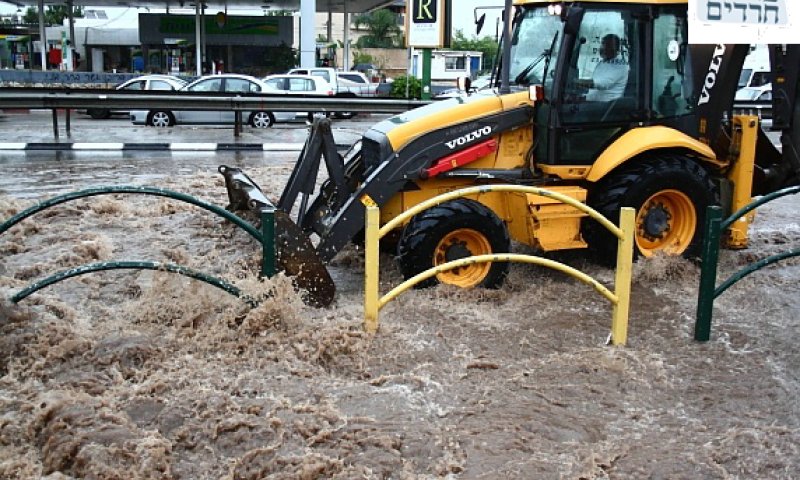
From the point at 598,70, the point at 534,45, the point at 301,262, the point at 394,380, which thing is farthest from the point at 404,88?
the point at 394,380

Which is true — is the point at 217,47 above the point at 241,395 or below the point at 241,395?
above

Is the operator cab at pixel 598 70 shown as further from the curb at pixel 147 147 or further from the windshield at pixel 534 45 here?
the curb at pixel 147 147

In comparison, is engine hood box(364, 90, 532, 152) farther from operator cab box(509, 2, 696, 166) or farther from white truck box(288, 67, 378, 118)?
white truck box(288, 67, 378, 118)

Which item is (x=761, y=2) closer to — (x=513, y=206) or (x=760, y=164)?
(x=760, y=164)

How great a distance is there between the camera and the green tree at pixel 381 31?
68688mm

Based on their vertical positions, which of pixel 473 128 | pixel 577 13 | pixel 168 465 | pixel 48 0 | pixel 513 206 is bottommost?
pixel 168 465

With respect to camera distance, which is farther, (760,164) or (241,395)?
(760,164)

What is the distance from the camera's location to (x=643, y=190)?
8.26 metres

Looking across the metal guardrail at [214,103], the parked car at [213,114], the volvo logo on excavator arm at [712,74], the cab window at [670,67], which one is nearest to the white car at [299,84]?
the parked car at [213,114]

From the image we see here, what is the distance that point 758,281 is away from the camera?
873 centimetres

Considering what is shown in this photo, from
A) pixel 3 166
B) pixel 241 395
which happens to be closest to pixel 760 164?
pixel 241 395

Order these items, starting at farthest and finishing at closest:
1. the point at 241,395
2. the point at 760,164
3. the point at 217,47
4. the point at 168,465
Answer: the point at 217,47 < the point at 760,164 < the point at 241,395 < the point at 168,465

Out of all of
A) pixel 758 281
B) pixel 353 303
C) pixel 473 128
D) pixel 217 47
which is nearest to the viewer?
pixel 353 303

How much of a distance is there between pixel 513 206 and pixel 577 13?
181cm
